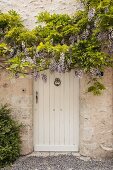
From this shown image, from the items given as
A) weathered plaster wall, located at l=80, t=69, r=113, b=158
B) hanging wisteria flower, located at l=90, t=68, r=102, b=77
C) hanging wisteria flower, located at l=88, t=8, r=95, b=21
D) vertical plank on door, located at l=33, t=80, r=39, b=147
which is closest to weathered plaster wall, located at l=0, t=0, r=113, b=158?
weathered plaster wall, located at l=80, t=69, r=113, b=158

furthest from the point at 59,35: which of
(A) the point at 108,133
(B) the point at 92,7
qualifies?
(A) the point at 108,133

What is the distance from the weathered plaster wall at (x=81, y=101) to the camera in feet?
25.2

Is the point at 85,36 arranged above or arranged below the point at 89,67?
above

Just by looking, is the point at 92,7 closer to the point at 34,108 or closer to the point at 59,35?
the point at 59,35

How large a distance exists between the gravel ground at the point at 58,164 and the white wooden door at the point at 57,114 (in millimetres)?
501

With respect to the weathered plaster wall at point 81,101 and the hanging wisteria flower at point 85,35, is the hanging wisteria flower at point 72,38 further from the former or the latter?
the weathered plaster wall at point 81,101

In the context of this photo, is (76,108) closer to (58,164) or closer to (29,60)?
(58,164)

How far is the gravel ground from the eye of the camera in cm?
715

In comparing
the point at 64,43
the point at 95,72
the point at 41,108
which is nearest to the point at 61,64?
the point at 64,43

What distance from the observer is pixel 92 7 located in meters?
7.09

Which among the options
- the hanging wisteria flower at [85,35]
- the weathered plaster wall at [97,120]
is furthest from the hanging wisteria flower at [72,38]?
the weathered plaster wall at [97,120]

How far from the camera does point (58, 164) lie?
7.36 m

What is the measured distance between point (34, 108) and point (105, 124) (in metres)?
1.79

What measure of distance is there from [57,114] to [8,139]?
146 cm
